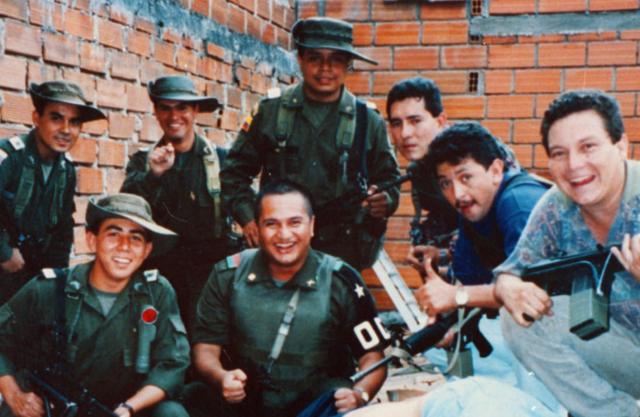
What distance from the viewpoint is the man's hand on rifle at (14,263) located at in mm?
2945

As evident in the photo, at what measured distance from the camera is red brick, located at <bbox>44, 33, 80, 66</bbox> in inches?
126

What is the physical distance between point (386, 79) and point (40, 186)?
8.65ft

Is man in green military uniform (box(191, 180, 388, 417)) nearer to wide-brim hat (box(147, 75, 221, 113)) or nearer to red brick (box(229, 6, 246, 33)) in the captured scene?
wide-brim hat (box(147, 75, 221, 113))

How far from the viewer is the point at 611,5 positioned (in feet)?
15.4

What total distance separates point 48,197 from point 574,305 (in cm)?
213

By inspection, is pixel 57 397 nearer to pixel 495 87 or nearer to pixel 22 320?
pixel 22 320

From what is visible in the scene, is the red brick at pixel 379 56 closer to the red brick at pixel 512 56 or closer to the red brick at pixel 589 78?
the red brick at pixel 512 56

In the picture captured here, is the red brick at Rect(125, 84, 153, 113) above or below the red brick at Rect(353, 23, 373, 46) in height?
below

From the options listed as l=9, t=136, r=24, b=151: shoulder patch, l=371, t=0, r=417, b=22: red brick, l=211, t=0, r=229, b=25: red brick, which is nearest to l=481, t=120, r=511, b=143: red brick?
l=371, t=0, r=417, b=22: red brick

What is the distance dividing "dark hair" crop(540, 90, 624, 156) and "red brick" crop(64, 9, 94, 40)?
2.15m

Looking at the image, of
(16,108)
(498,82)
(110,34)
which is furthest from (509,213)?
(498,82)

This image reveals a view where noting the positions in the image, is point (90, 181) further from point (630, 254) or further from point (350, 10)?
point (630, 254)

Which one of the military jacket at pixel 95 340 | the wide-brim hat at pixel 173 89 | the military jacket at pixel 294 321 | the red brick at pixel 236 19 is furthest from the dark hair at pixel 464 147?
the red brick at pixel 236 19

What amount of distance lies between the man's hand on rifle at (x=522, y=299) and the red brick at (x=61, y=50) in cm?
210
